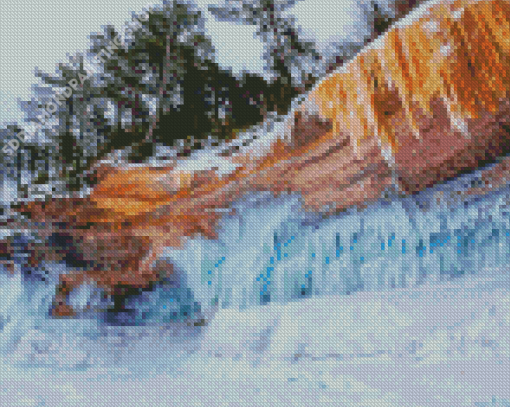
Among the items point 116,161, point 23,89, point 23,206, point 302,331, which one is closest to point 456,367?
point 302,331

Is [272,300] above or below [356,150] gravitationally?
below

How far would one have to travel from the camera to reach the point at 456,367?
63 centimetres

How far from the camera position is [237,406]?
62 centimetres

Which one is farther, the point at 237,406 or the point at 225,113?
the point at 225,113

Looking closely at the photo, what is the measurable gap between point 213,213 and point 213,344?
0.25m

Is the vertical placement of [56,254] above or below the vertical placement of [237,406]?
above

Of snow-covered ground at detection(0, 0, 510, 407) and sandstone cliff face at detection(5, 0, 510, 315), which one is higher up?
sandstone cliff face at detection(5, 0, 510, 315)

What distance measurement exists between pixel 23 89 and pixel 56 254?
33 cm

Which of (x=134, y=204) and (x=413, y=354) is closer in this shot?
(x=413, y=354)

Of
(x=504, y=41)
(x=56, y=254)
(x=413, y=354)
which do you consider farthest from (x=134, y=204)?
(x=504, y=41)

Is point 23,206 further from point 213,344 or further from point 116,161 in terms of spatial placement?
point 213,344

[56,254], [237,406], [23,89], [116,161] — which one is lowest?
[237,406]

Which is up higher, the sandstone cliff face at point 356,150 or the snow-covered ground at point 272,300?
the sandstone cliff face at point 356,150

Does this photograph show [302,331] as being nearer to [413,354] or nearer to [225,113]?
[413,354]
